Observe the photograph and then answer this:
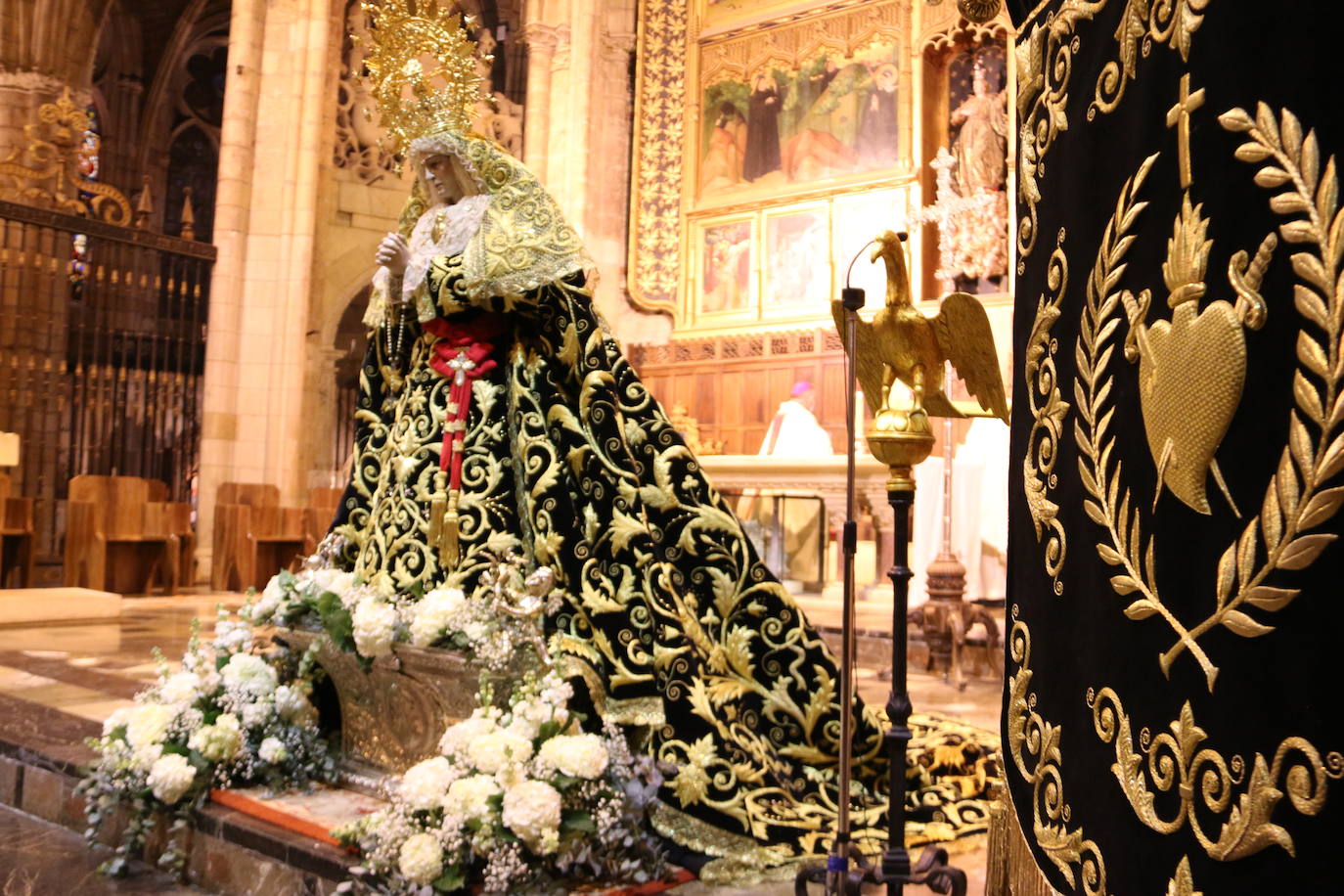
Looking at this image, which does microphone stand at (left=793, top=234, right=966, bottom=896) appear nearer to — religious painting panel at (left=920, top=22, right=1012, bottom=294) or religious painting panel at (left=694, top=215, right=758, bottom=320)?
religious painting panel at (left=920, top=22, right=1012, bottom=294)

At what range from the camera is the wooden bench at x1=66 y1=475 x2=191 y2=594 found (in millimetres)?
9023

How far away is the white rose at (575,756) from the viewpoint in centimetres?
247

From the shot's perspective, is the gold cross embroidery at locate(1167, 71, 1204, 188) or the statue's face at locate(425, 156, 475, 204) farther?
the statue's face at locate(425, 156, 475, 204)

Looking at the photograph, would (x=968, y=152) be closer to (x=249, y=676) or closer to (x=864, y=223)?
(x=864, y=223)

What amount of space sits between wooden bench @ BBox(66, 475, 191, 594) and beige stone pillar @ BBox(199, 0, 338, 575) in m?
1.35

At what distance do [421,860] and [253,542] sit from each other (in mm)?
7364

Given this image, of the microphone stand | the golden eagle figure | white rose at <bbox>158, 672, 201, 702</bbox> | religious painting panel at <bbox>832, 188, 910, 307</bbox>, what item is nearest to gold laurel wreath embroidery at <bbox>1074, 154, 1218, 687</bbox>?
the microphone stand

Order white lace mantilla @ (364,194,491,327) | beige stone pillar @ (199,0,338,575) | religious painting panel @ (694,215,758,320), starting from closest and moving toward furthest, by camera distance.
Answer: white lace mantilla @ (364,194,491,327)
beige stone pillar @ (199,0,338,575)
religious painting panel @ (694,215,758,320)

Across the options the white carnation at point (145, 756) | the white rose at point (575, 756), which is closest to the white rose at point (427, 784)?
the white rose at point (575, 756)

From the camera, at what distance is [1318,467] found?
68 cm

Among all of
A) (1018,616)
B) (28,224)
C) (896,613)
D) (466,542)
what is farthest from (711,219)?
(1018,616)

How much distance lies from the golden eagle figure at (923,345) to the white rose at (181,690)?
2.18 meters

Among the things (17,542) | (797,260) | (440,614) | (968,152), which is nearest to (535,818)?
(440,614)

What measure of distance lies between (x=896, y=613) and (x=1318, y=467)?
1.34 meters
